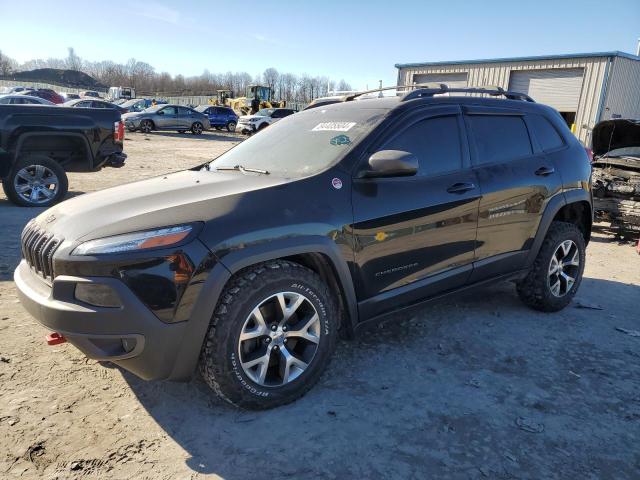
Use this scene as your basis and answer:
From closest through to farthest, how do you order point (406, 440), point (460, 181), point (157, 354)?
point (157, 354)
point (406, 440)
point (460, 181)

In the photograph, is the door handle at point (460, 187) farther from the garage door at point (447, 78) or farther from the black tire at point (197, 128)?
the black tire at point (197, 128)

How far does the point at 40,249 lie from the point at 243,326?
1.18 m

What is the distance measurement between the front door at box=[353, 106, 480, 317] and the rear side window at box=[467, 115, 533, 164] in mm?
186

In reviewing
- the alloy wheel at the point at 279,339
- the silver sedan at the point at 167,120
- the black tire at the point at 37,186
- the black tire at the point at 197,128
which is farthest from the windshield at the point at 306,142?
the black tire at the point at 197,128

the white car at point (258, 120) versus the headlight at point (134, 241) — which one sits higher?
the headlight at point (134, 241)

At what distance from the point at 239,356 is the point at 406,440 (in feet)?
3.18

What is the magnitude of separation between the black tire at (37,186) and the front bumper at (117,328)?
6.42 metres

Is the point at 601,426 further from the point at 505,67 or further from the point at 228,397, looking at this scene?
the point at 505,67

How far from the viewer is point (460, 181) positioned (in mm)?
3514

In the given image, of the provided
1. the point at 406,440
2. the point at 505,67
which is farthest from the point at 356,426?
the point at 505,67

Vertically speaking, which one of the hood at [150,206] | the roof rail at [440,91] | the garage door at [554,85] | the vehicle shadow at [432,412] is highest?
the garage door at [554,85]

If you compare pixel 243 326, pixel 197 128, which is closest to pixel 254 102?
pixel 197 128

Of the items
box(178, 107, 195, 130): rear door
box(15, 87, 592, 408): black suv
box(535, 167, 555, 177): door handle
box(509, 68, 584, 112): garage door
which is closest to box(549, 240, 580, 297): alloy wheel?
box(15, 87, 592, 408): black suv

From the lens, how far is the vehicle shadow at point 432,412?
2.40 meters
